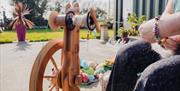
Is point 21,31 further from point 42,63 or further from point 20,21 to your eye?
point 42,63

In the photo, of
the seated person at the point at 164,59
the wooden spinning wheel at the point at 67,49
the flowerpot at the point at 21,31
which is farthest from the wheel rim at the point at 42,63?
the flowerpot at the point at 21,31

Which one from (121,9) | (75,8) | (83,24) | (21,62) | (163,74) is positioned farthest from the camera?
(121,9)

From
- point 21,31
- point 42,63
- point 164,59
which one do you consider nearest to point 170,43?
point 164,59

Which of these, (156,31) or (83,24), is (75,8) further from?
(156,31)

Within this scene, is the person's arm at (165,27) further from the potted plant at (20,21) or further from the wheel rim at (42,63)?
the potted plant at (20,21)

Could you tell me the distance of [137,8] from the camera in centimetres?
794

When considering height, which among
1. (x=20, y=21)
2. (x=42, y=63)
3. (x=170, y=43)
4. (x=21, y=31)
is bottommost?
(x=21, y=31)

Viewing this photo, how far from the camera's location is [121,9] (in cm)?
898

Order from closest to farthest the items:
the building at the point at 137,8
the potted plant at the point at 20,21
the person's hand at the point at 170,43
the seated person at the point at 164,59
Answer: the seated person at the point at 164,59 < the person's hand at the point at 170,43 < the building at the point at 137,8 < the potted plant at the point at 20,21

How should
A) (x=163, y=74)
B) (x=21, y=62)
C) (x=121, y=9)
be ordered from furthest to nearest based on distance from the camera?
(x=121, y=9) → (x=21, y=62) → (x=163, y=74)

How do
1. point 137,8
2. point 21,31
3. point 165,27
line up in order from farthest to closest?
point 21,31
point 137,8
point 165,27

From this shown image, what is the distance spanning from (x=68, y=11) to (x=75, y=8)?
0.13 ft

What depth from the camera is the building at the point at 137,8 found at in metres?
6.66

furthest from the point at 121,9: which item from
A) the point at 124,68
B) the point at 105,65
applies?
the point at 124,68
